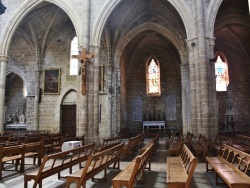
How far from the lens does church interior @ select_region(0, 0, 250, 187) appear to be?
12512 mm

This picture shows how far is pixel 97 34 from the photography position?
44.0 feet

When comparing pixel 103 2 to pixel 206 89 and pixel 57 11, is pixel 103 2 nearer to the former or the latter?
pixel 57 11

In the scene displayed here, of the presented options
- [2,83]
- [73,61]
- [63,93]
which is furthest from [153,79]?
[2,83]

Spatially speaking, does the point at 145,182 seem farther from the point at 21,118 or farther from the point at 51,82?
the point at 21,118

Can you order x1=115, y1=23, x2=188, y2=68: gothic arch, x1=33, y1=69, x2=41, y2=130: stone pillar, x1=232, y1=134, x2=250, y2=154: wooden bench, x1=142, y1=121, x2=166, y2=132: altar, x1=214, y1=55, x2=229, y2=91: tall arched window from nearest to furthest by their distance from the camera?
x1=232, y1=134, x2=250, y2=154: wooden bench → x1=115, y1=23, x2=188, y2=68: gothic arch → x1=33, y1=69, x2=41, y2=130: stone pillar → x1=214, y1=55, x2=229, y2=91: tall arched window → x1=142, y1=121, x2=166, y2=132: altar

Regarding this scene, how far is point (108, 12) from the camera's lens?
1366cm

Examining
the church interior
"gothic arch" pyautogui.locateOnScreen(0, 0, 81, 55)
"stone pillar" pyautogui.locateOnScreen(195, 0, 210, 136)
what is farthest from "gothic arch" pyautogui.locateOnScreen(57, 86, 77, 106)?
"stone pillar" pyautogui.locateOnScreen(195, 0, 210, 136)

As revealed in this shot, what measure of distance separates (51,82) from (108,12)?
8.79 metres

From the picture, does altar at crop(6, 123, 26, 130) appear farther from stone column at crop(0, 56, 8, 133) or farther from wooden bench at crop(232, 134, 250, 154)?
wooden bench at crop(232, 134, 250, 154)

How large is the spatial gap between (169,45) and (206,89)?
13030mm

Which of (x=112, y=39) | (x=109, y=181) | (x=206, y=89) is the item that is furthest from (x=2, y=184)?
(x=112, y=39)

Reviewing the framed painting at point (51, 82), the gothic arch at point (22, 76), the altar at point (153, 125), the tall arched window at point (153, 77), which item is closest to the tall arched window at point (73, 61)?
the framed painting at point (51, 82)

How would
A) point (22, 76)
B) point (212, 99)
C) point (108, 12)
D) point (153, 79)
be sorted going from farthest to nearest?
point (153, 79) → point (22, 76) → point (108, 12) → point (212, 99)

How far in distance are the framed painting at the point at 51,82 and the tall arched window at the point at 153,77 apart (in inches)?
375
